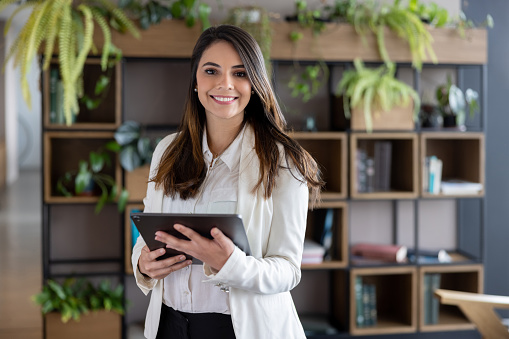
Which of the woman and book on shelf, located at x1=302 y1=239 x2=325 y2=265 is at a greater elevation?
the woman

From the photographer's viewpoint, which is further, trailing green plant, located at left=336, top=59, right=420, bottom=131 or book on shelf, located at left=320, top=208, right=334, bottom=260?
book on shelf, located at left=320, top=208, right=334, bottom=260

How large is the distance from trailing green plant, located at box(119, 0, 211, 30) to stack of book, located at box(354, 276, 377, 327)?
1.79 metres

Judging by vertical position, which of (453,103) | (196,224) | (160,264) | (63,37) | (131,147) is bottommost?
(160,264)

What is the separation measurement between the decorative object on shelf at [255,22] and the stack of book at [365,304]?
4.68 ft

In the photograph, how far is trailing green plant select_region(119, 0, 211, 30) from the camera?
335 cm

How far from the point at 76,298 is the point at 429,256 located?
2.14 m

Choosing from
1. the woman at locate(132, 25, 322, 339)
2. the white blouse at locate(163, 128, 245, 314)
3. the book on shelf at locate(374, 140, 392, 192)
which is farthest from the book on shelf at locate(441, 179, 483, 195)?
the white blouse at locate(163, 128, 245, 314)

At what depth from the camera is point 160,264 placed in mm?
1540

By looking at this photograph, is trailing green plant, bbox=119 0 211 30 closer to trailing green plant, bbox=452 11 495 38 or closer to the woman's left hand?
trailing green plant, bbox=452 11 495 38

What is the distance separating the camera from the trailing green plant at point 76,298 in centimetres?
335

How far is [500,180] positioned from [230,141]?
9.36ft

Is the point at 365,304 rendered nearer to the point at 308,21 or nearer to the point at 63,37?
the point at 308,21

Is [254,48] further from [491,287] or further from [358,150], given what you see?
[491,287]

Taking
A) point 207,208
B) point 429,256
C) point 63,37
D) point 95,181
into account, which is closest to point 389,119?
point 429,256
